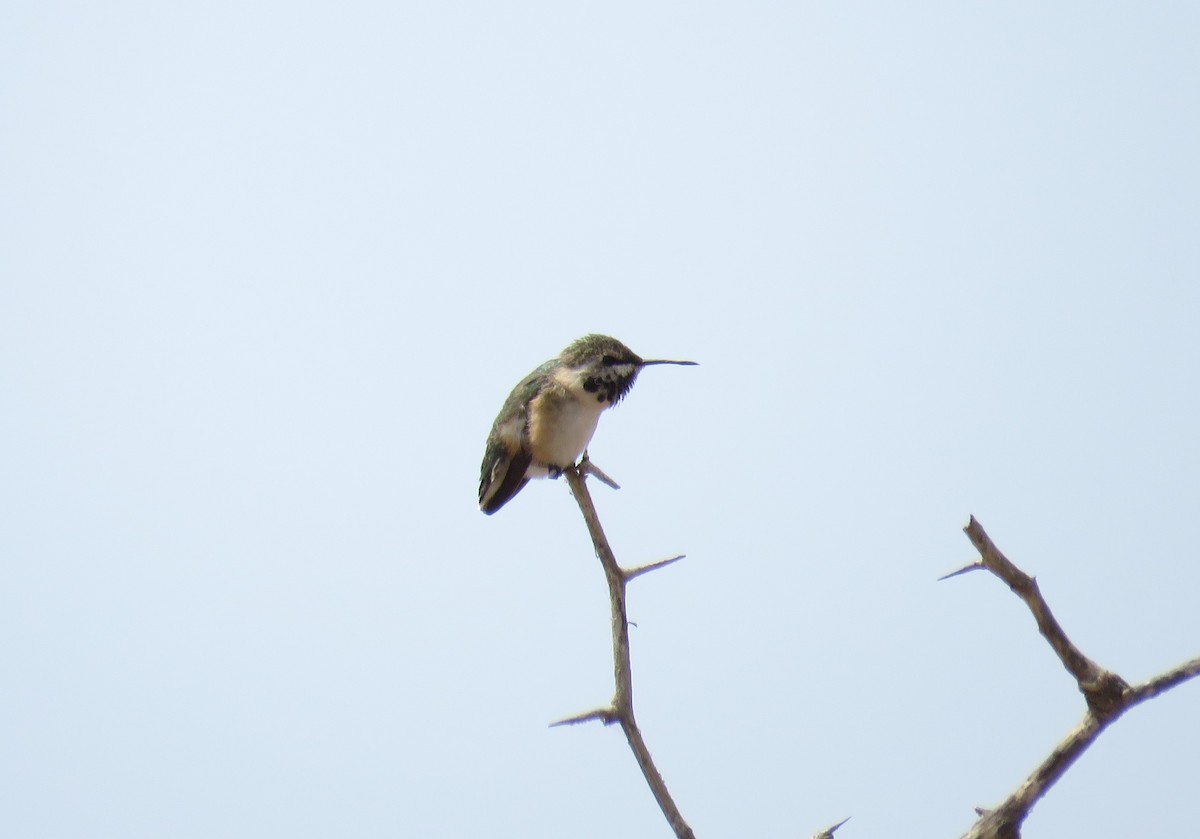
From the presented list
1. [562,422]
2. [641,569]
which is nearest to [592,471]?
[562,422]

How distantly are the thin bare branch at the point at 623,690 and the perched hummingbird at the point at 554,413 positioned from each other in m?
2.43

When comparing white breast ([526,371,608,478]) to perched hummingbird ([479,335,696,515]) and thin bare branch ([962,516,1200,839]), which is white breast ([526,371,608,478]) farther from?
thin bare branch ([962,516,1200,839])

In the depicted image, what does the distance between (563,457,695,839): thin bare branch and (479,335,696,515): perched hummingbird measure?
243 centimetres

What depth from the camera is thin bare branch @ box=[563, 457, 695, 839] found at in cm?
513

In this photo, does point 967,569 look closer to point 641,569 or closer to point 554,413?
point 641,569

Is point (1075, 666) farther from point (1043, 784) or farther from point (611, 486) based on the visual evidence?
point (611, 486)

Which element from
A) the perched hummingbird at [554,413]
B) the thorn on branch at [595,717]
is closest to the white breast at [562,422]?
the perched hummingbird at [554,413]

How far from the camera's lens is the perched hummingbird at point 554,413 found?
9031mm

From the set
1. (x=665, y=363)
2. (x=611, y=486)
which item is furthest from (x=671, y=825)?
(x=665, y=363)

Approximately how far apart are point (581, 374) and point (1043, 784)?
5.22 meters

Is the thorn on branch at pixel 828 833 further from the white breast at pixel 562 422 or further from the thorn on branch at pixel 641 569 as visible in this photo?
the white breast at pixel 562 422

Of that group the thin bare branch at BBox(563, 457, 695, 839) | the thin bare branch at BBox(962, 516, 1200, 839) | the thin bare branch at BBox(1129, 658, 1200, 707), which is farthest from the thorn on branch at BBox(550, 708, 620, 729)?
the thin bare branch at BBox(1129, 658, 1200, 707)

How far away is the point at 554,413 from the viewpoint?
9.05 metres

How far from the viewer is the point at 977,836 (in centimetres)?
468
